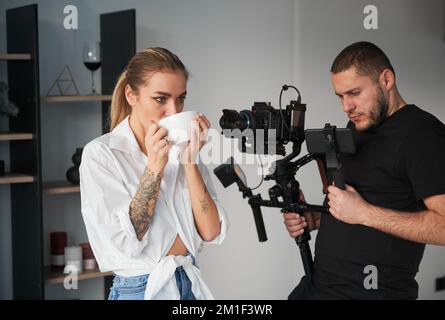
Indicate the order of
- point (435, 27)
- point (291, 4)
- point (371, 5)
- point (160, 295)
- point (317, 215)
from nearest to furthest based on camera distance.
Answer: point (160, 295)
point (317, 215)
point (291, 4)
point (371, 5)
point (435, 27)

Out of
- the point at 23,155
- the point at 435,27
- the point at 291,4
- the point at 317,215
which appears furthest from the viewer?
the point at 435,27

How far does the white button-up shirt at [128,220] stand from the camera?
4.21 ft

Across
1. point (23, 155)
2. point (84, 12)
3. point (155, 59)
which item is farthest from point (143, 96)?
point (84, 12)

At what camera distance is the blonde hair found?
1.39 metres

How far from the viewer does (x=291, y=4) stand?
3.44 m

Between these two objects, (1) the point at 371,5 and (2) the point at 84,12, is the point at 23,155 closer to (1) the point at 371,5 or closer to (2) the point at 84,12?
(2) the point at 84,12

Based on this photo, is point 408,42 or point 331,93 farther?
point 408,42

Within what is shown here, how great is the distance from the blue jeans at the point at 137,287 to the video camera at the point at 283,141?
0.37m

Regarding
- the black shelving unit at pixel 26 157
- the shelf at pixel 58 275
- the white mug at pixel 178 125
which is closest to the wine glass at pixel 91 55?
the black shelving unit at pixel 26 157

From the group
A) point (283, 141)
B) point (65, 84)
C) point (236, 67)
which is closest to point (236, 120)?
point (283, 141)

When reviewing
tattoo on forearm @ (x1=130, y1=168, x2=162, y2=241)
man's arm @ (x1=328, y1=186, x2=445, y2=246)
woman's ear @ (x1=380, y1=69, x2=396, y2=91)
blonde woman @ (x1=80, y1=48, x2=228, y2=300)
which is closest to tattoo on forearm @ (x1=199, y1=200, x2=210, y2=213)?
blonde woman @ (x1=80, y1=48, x2=228, y2=300)

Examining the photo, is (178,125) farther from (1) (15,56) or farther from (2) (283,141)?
(1) (15,56)

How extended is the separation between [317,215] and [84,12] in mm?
1472

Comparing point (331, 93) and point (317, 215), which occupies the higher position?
point (331, 93)
